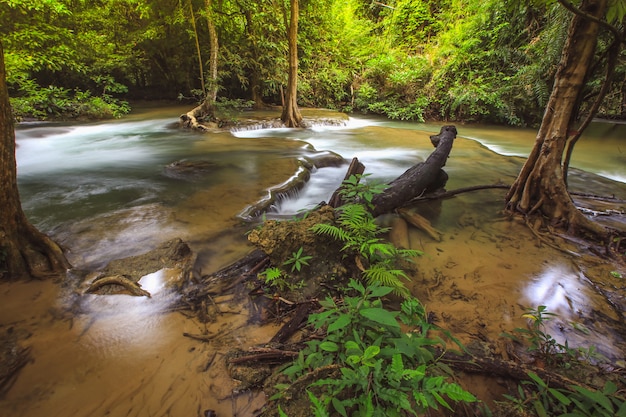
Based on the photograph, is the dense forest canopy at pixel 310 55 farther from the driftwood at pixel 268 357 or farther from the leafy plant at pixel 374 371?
the driftwood at pixel 268 357

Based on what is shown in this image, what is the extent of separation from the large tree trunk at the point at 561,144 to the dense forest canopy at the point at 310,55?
7.78m

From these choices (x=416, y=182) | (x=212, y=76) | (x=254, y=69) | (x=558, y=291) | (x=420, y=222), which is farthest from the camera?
(x=254, y=69)

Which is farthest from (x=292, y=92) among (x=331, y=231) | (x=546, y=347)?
(x=546, y=347)

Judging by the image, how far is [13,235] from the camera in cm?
290

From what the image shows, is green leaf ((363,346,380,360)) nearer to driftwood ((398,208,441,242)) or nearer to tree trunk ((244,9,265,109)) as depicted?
driftwood ((398,208,441,242))

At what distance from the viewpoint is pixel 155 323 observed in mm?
2566

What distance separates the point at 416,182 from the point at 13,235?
502 cm

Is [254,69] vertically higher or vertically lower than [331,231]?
higher

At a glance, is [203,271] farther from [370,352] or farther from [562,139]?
[562,139]

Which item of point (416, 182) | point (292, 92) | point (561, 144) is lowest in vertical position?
point (416, 182)

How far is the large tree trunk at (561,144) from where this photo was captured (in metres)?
3.70

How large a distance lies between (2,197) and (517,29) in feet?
59.5

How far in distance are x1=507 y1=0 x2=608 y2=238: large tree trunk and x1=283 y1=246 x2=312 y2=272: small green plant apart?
11.9 feet

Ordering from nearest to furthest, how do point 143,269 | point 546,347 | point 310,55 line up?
point 546,347
point 143,269
point 310,55
